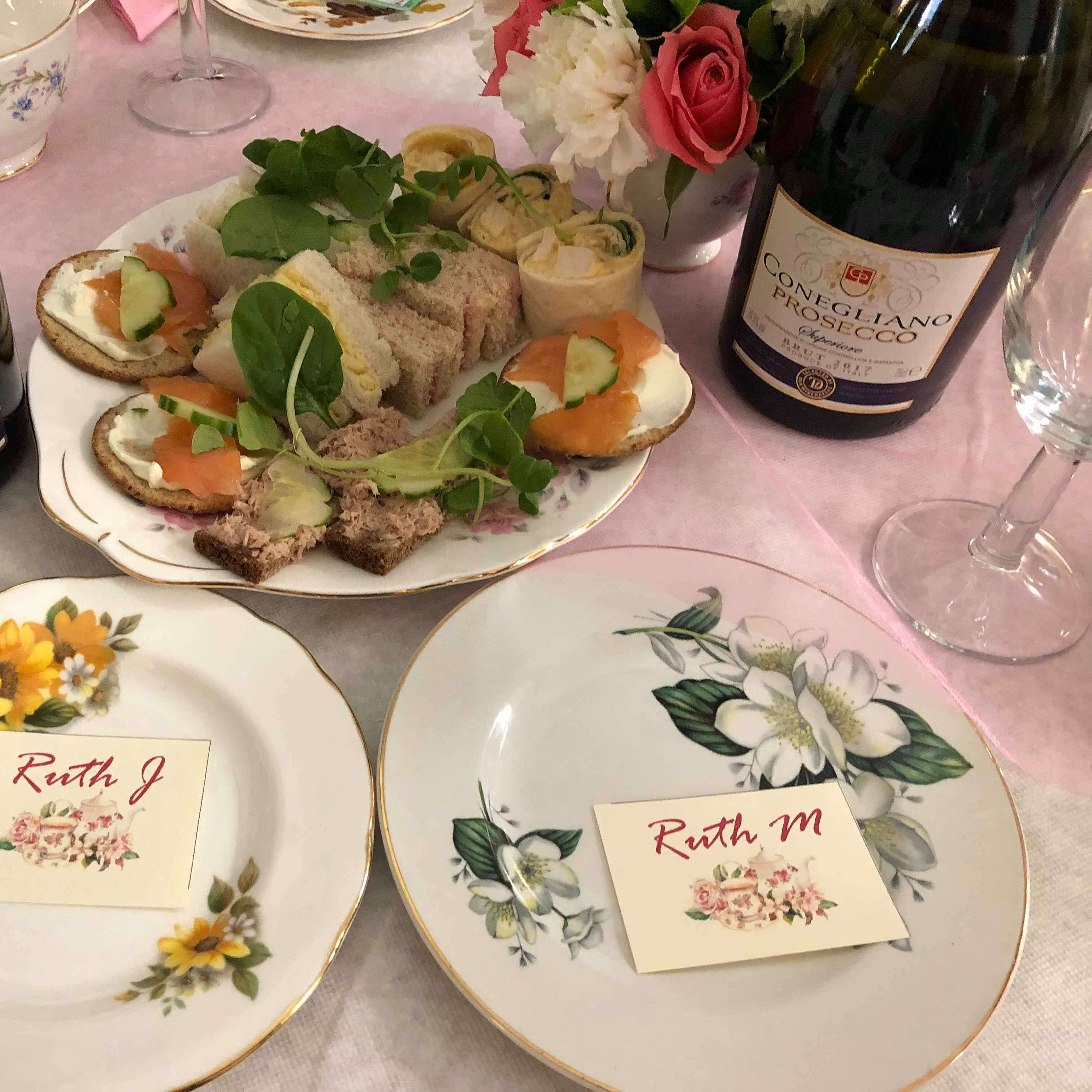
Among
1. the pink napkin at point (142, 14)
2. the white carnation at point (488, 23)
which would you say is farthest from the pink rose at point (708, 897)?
the pink napkin at point (142, 14)

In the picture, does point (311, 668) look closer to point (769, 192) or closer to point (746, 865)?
point (746, 865)

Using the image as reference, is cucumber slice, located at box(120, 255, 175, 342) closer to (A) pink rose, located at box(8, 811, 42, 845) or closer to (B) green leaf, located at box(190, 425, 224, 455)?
(B) green leaf, located at box(190, 425, 224, 455)

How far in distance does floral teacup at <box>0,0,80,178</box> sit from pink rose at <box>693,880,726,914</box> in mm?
1011

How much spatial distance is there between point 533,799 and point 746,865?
151mm

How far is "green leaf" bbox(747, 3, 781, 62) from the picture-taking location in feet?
2.43

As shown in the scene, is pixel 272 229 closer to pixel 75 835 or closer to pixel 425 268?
pixel 425 268

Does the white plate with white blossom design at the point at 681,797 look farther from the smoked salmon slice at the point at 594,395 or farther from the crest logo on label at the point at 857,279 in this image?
the crest logo on label at the point at 857,279

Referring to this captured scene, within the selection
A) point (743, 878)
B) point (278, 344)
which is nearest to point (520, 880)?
point (743, 878)

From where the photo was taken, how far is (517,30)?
0.85 m

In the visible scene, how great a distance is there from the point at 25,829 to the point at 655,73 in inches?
28.5

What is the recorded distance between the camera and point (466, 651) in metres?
0.69

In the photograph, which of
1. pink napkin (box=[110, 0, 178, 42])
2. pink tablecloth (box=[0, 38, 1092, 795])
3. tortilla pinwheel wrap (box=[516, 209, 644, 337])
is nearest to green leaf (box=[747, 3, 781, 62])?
tortilla pinwheel wrap (box=[516, 209, 644, 337])

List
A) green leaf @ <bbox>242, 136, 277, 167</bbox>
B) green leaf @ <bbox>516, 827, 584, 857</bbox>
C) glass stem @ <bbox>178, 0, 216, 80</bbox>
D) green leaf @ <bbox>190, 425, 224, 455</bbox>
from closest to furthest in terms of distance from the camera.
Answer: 1. green leaf @ <bbox>516, 827, 584, 857</bbox>
2. green leaf @ <bbox>190, 425, 224, 455</bbox>
3. green leaf @ <bbox>242, 136, 277, 167</bbox>
4. glass stem @ <bbox>178, 0, 216, 80</bbox>

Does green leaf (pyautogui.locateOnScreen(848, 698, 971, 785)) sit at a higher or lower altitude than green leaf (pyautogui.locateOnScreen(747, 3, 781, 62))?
Result: lower
